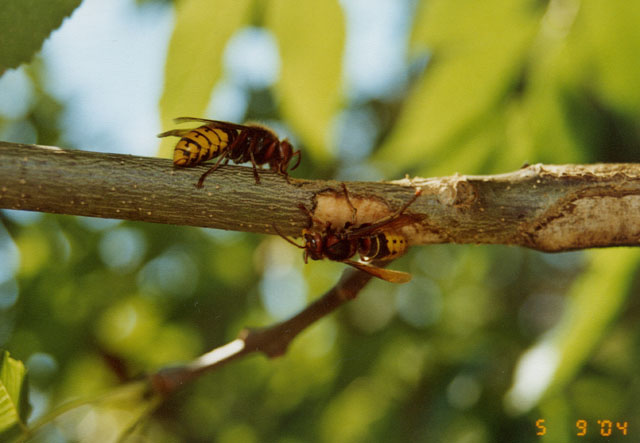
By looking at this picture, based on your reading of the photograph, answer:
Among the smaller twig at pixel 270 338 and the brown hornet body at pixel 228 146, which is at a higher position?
the brown hornet body at pixel 228 146

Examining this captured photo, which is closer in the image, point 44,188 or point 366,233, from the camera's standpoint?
point 44,188

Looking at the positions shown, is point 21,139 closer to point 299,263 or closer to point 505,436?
point 299,263

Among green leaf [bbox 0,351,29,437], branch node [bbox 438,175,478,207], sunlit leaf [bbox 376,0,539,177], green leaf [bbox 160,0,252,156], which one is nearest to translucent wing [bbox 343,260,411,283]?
branch node [bbox 438,175,478,207]

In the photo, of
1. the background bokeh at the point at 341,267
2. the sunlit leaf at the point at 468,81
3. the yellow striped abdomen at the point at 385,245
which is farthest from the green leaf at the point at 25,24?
the sunlit leaf at the point at 468,81

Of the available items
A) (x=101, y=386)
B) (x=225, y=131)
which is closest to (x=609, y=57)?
(x=225, y=131)

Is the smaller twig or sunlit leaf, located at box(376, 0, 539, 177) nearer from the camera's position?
the smaller twig

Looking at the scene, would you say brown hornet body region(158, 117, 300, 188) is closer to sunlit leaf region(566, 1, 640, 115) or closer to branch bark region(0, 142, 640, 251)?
branch bark region(0, 142, 640, 251)

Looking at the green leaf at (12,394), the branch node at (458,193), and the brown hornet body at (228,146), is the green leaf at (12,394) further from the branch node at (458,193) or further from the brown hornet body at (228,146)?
the branch node at (458,193)
